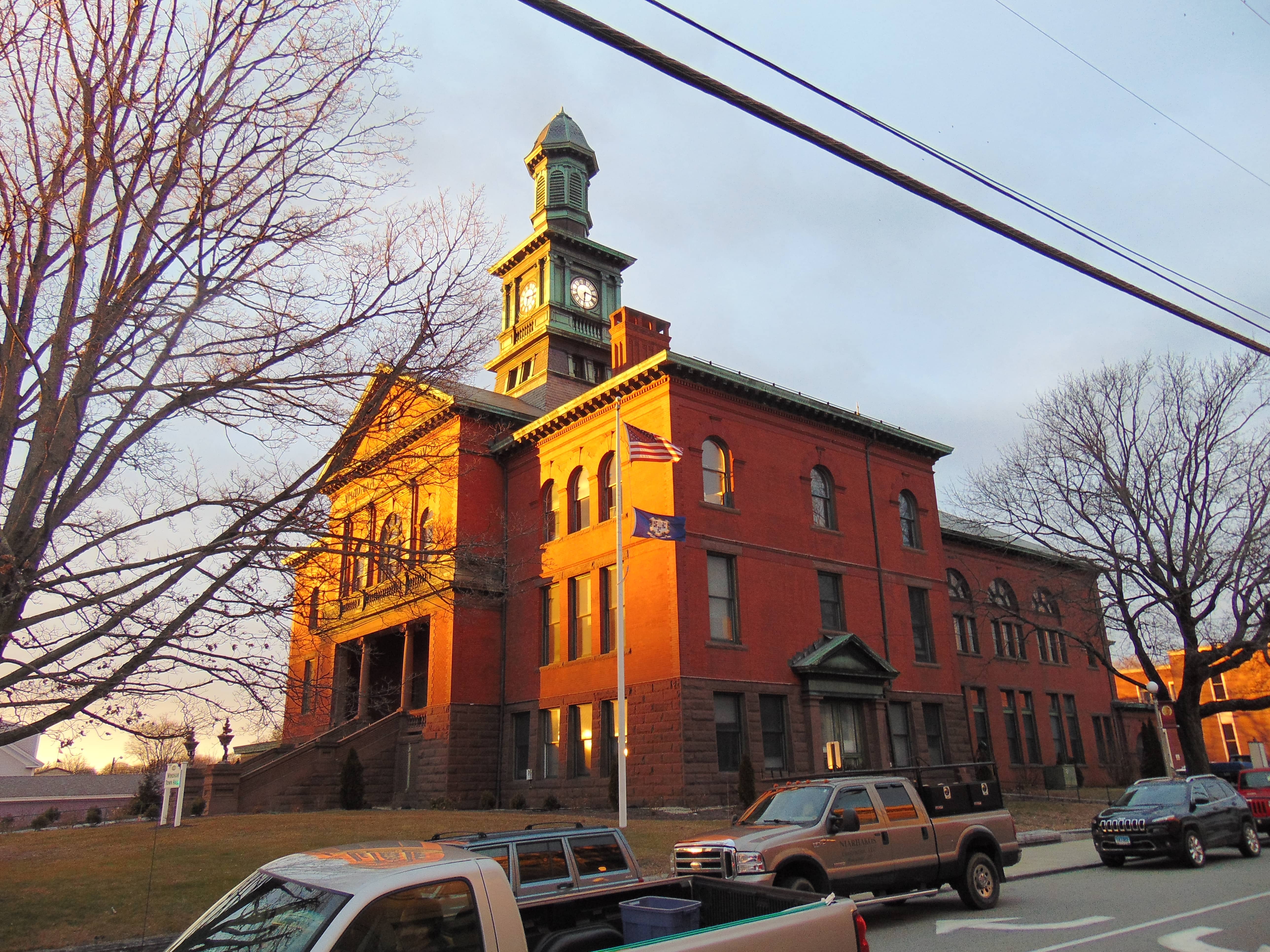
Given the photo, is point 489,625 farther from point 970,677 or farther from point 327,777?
point 970,677

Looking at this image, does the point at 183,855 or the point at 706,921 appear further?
the point at 183,855

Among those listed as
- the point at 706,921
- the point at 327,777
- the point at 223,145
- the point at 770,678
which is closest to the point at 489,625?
the point at 327,777

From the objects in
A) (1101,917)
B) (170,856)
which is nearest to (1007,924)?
(1101,917)

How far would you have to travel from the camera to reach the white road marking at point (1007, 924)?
11.3 metres

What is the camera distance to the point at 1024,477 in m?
33.9

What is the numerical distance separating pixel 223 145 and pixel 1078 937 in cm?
1418

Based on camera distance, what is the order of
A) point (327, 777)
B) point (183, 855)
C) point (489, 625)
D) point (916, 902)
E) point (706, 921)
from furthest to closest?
point (489, 625)
point (327, 777)
point (183, 855)
point (916, 902)
point (706, 921)

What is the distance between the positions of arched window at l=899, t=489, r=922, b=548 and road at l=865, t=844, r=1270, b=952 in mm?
19830

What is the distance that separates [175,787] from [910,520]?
1061 inches

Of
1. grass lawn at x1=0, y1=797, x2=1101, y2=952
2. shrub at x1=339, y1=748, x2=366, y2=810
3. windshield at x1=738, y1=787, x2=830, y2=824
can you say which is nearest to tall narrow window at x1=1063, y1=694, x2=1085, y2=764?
grass lawn at x1=0, y1=797, x2=1101, y2=952

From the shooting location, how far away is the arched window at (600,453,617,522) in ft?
100

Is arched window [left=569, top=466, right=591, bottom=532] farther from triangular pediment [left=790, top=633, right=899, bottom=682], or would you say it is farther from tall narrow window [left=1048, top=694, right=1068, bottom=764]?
tall narrow window [left=1048, top=694, right=1068, bottom=764]

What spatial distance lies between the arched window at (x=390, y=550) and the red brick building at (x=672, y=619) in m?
6.11

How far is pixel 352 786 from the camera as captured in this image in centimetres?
3066
